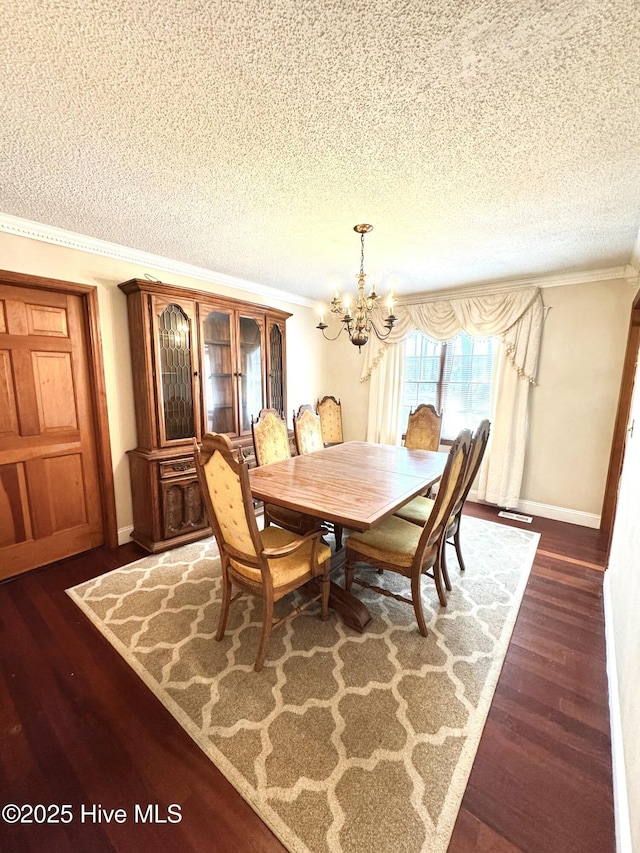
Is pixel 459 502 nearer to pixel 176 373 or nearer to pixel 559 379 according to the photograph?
pixel 559 379

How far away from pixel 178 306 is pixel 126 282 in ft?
1.29

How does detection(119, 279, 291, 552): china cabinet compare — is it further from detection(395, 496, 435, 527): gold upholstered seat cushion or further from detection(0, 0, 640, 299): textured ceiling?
detection(395, 496, 435, 527): gold upholstered seat cushion

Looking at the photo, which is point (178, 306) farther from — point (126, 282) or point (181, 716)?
point (181, 716)

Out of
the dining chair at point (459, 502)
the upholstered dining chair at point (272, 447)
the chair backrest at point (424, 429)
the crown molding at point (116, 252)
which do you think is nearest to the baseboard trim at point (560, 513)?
the chair backrest at point (424, 429)

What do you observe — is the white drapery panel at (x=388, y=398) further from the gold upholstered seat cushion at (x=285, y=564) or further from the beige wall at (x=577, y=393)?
the gold upholstered seat cushion at (x=285, y=564)

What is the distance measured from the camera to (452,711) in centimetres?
148

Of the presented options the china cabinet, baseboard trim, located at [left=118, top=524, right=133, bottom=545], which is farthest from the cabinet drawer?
baseboard trim, located at [left=118, top=524, right=133, bottom=545]

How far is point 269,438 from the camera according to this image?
9.76 feet

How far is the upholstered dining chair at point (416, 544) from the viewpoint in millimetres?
1745

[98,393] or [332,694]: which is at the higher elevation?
[98,393]

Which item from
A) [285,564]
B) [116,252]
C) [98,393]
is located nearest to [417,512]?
[285,564]

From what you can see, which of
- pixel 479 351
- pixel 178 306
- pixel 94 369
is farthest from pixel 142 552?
pixel 479 351

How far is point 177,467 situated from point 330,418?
91.5 inches

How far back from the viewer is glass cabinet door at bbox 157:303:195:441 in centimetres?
275
